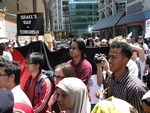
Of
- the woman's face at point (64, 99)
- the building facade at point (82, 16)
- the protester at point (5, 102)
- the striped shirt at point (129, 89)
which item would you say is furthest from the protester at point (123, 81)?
the building facade at point (82, 16)

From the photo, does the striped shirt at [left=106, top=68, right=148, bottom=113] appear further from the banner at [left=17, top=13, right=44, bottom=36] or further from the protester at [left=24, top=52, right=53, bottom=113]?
the banner at [left=17, top=13, right=44, bottom=36]

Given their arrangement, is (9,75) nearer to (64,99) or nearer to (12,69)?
(12,69)

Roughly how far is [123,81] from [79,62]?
1620 millimetres

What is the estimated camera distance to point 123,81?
3.24m

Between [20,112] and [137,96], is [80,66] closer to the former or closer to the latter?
[137,96]

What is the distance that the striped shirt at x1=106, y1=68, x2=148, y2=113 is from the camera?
3.04 meters

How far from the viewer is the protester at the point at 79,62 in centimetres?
460

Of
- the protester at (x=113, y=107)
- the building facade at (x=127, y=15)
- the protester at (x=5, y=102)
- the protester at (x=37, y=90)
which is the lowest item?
the protester at (x=37, y=90)

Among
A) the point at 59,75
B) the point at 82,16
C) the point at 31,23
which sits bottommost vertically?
the point at 59,75

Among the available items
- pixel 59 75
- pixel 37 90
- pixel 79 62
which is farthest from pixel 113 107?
pixel 79 62

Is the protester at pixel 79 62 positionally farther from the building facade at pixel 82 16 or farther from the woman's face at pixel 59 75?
the building facade at pixel 82 16

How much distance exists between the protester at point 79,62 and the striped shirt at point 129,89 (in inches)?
46.7

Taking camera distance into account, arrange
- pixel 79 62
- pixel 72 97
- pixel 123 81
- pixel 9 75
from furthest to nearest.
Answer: pixel 79 62 → pixel 9 75 → pixel 123 81 → pixel 72 97

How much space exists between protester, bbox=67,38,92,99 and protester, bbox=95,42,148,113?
40.8 inches
